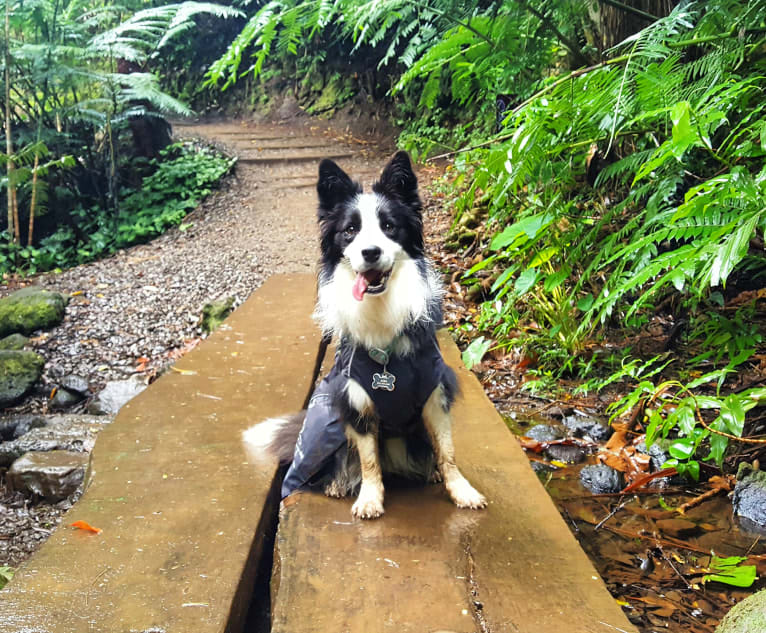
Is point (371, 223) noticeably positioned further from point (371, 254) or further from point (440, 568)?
point (440, 568)

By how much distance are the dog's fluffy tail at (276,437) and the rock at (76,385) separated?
108 inches

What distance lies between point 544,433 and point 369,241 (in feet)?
5.73

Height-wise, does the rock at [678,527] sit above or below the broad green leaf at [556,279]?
below

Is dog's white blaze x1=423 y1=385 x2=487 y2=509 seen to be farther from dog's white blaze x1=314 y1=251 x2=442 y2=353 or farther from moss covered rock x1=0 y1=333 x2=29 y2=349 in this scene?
moss covered rock x1=0 y1=333 x2=29 y2=349

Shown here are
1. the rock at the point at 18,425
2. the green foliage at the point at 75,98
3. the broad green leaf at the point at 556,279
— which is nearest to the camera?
the broad green leaf at the point at 556,279

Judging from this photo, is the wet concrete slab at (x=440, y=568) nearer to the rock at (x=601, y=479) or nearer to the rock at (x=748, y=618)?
the rock at (x=748, y=618)

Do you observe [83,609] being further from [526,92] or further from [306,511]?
[526,92]

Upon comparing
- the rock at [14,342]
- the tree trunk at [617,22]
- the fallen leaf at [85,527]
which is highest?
the tree trunk at [617,22]

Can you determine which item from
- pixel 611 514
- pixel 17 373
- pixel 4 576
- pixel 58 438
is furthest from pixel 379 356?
pixel 17 373

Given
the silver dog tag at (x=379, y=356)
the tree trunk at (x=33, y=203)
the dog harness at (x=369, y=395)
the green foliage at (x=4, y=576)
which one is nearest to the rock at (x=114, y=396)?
the green foliage at (x=4, y=576)

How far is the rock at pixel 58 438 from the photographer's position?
398cm

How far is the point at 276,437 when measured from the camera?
286 cm

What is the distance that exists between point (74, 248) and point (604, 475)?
788 centimetres

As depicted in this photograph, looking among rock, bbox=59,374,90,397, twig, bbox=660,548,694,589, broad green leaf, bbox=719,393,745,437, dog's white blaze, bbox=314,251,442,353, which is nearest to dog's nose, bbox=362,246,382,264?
dog's white blaze, bbox=314,251,442,353
